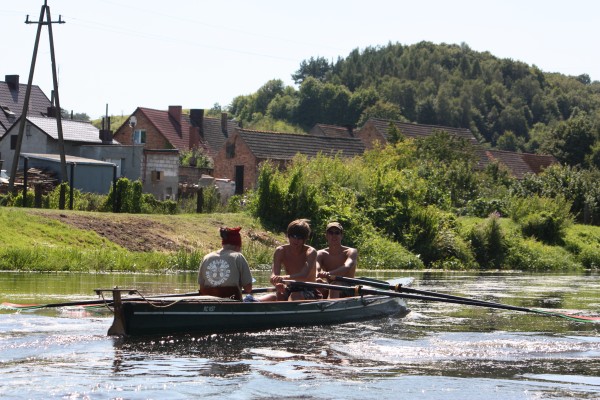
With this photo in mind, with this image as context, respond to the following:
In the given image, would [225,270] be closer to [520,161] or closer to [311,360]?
[311,360]

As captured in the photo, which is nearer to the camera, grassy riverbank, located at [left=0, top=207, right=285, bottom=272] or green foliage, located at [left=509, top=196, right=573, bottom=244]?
grassy riverbank, located at [left=0, top=207, right=285, bottom=272]

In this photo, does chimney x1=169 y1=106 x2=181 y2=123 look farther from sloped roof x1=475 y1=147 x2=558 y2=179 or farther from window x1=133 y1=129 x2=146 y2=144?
sloped roof x1=475 y1=147 x2=558 y2=179

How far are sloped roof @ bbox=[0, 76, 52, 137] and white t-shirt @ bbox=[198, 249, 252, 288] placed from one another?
59146mm

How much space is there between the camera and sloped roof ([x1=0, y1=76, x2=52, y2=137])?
7444cm

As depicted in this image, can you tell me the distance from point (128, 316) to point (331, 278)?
5.00 m

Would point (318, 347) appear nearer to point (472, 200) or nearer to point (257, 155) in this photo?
point (472, 200)

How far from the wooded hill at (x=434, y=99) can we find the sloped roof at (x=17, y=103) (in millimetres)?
62275

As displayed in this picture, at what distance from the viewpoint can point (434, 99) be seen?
550ft

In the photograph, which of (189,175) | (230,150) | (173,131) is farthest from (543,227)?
(173,131)

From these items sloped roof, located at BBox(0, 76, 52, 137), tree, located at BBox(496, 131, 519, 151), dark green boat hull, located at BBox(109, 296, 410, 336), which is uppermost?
tree, located at BBox(496, 131, 519, 151)

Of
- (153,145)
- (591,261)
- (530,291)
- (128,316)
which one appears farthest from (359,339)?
(153,145)

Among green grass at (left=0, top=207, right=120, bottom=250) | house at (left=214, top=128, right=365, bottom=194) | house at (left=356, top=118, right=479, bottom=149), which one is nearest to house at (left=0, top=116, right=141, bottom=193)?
house at (left=214, top=128, right=365, bottom=194)

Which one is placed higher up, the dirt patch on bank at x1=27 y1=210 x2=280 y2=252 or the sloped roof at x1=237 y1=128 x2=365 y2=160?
the sloped roof at x1=237 y1=128 x2=365 y2=160

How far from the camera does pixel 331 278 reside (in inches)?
762
